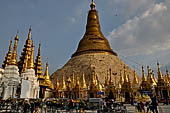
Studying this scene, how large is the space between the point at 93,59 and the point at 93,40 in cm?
708

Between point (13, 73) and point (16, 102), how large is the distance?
631 centimetres

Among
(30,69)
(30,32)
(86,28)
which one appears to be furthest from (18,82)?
(86,28)

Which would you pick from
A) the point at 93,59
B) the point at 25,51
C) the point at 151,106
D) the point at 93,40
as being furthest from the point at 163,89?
the point at 93,40

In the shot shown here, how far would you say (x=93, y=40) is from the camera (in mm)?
45688

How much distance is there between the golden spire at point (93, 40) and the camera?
146 feet

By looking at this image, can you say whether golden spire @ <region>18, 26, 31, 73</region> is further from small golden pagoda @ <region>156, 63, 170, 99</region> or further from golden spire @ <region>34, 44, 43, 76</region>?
small golden pagoda @ <region>156, 63, 170, 99</region>

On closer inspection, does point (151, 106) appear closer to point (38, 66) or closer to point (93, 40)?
point (38, 66)

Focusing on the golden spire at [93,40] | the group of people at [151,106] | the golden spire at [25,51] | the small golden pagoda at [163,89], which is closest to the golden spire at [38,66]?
the golden spire at [25,51]

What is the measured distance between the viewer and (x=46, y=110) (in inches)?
475

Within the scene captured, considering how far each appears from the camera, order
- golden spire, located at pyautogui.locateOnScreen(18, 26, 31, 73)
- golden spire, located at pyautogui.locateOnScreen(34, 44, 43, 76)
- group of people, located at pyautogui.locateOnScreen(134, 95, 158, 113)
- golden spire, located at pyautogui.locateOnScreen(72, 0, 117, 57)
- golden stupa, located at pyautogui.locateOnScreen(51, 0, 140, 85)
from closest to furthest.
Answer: group of people, located at pyautogui.locateOnScreen(134, 95, 158, 113)
golden spire, located at pyautogui.locateOnScreen(18, 26, 31, 73)
golden spire, located at pyautogui.locateOnScreen(34, 44, 43, 76)
golden stupa, located at pyautogui.locateOnScreen(51, 0, 140, 85)
golden spire, located at pyautogui.locateOnScreen(72, 0, 117, 57)

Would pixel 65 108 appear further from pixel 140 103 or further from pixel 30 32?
pixel 30 32

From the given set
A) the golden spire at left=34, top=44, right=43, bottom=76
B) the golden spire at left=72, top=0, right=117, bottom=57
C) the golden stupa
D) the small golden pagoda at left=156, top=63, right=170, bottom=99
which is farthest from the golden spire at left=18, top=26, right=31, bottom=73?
the golden spire at left=72, top=0, right=117, bottom=57

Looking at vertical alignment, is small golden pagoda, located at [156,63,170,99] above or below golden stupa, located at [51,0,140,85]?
below

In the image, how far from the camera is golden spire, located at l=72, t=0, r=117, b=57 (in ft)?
146
